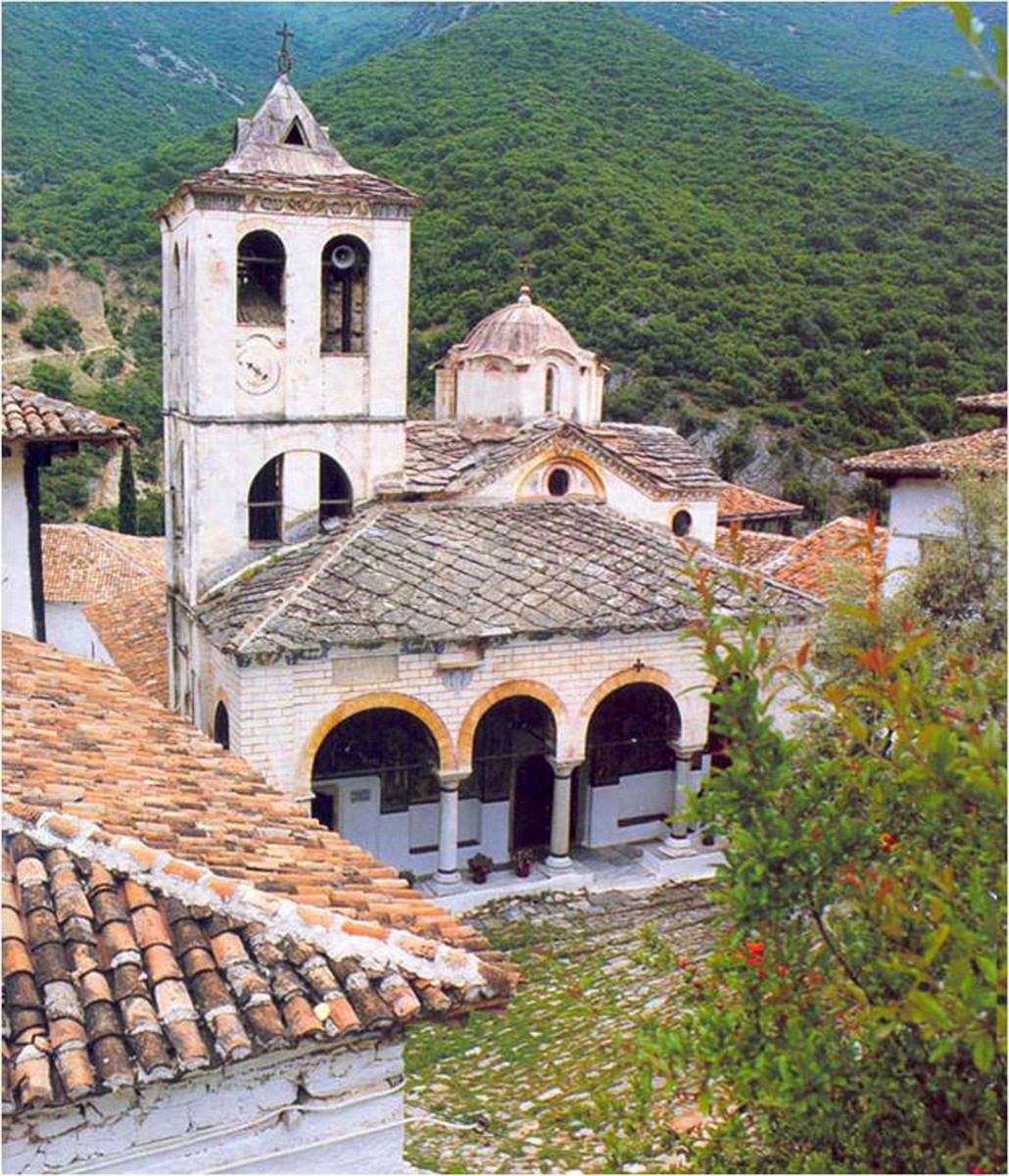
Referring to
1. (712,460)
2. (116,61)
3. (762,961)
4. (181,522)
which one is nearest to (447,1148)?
(762,961)

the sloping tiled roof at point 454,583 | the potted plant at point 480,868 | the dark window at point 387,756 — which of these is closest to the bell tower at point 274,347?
the sloping tiled roof at point 454,583

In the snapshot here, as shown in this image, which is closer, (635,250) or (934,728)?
(934,728)

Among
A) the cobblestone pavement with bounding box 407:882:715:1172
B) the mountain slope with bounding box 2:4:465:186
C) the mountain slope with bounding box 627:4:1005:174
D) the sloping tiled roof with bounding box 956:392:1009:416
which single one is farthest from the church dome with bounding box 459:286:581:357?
the mountain slope with bounding box 627:4:1005:174

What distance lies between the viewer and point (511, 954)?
40.3 ft

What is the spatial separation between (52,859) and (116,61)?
6413 centimetres

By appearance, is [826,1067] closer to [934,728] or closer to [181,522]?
[934,728]

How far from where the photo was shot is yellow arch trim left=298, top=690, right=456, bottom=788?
12945 millimetres

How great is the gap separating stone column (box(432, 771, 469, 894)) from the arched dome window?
640cm

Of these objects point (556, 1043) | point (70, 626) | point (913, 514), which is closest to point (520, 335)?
point (913, 514)

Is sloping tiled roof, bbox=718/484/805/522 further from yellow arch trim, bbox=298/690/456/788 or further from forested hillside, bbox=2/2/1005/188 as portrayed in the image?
forested hillside, bbox=2/2/1005/188

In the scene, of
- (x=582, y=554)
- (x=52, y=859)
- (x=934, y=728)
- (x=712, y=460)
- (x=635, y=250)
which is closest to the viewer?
(x=934, y=728)

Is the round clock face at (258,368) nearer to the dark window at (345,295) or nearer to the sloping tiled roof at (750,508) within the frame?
the dark window at (345,295)

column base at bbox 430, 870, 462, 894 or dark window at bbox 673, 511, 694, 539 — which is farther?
dark window at bbox 673, 511, 694, 539

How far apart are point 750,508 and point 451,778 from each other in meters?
16.6
